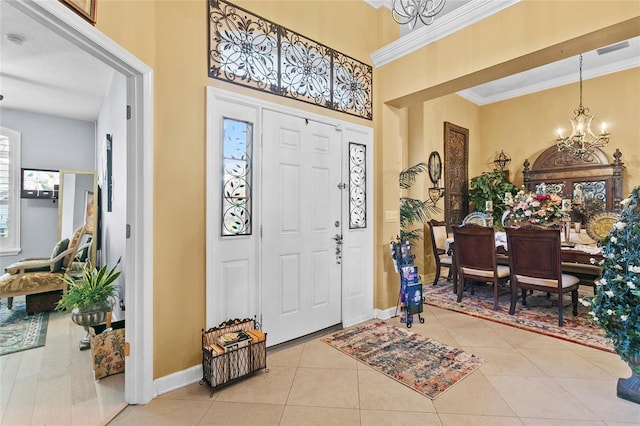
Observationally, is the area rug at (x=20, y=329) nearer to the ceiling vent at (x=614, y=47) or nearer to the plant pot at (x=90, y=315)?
the plant pot at (x=90, y=315)

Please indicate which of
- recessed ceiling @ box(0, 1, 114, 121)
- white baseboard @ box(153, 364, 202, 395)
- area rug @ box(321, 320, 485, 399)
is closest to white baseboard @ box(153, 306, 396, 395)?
white baseboard @ box(153, 364, 202, 395)

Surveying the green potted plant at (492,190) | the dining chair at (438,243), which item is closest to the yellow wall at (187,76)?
the dining chair at (438,243)

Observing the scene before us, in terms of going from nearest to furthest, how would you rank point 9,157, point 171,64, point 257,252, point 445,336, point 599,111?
1. point 171,64
2. point 257,252
3. point 445,336
4. point 9,157
5. point 599,111

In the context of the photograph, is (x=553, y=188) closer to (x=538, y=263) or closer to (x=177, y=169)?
(x=538, y=263)

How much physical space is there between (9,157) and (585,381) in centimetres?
773

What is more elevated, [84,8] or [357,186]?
[84,8]

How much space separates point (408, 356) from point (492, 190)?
15.1 feet

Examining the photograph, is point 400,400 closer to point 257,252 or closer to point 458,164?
point 257,252

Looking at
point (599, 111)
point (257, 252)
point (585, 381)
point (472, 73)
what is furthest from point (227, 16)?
point (599, 111)

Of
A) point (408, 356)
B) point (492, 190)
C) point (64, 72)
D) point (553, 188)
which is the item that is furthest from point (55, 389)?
point (553, 188)

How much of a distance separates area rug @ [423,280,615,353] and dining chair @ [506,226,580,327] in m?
0.15

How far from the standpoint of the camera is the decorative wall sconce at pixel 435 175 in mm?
5457

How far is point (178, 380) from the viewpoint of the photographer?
218cm

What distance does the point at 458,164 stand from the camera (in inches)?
242
